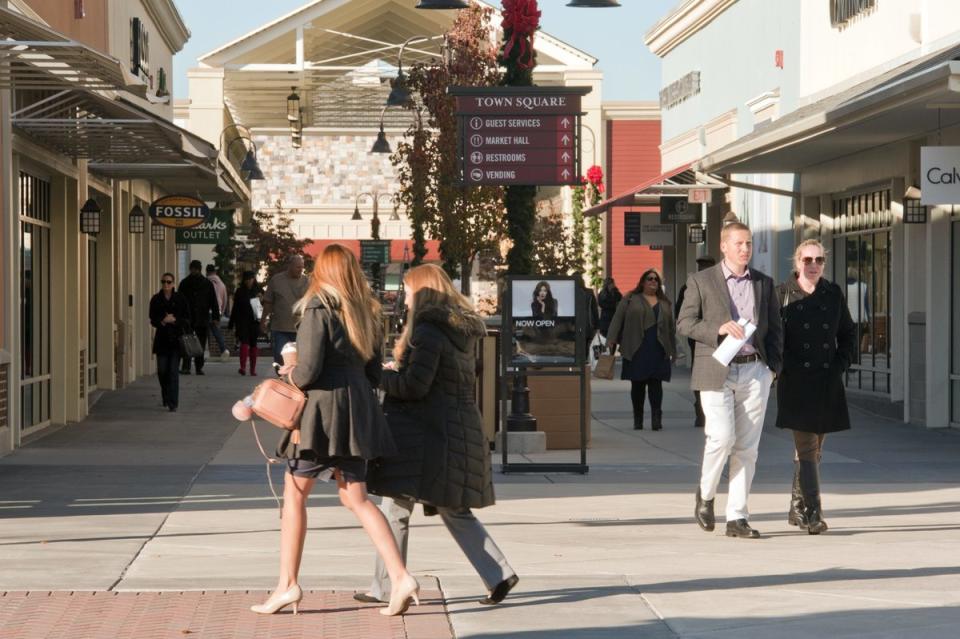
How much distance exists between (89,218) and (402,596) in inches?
500

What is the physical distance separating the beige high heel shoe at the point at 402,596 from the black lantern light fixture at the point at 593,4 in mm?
8189

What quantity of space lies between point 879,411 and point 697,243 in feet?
34.6

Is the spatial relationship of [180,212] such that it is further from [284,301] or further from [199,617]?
[199,617]

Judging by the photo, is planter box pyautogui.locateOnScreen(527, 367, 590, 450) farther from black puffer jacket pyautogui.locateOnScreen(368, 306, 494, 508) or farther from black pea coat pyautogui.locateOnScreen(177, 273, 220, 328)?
black pea coat pyautogui.locateOnScreen(177, 273, 220, 328)

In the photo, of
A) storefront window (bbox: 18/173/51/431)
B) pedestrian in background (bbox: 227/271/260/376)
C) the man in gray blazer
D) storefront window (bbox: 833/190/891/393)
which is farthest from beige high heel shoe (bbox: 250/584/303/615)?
pedestrian in background (bbox: 227/271/260/376)

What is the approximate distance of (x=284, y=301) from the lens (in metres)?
18.9

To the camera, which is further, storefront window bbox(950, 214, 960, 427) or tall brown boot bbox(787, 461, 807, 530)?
storefront window bbox(950, 214, 960, 427)

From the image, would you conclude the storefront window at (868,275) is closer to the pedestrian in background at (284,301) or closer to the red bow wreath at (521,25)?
the red bow wreath at (521,25)

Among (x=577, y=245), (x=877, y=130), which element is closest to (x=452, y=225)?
(x=577, y=245)

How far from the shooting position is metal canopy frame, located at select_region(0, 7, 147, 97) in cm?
1134

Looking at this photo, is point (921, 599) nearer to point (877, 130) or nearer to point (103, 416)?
point (877, 130)

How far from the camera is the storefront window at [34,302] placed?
16.7 metres

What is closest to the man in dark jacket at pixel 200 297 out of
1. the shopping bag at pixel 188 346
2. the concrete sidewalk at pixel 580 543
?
the shopping bag at pixel 188 346

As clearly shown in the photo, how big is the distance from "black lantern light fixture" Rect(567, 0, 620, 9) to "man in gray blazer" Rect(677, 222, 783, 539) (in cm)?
502
